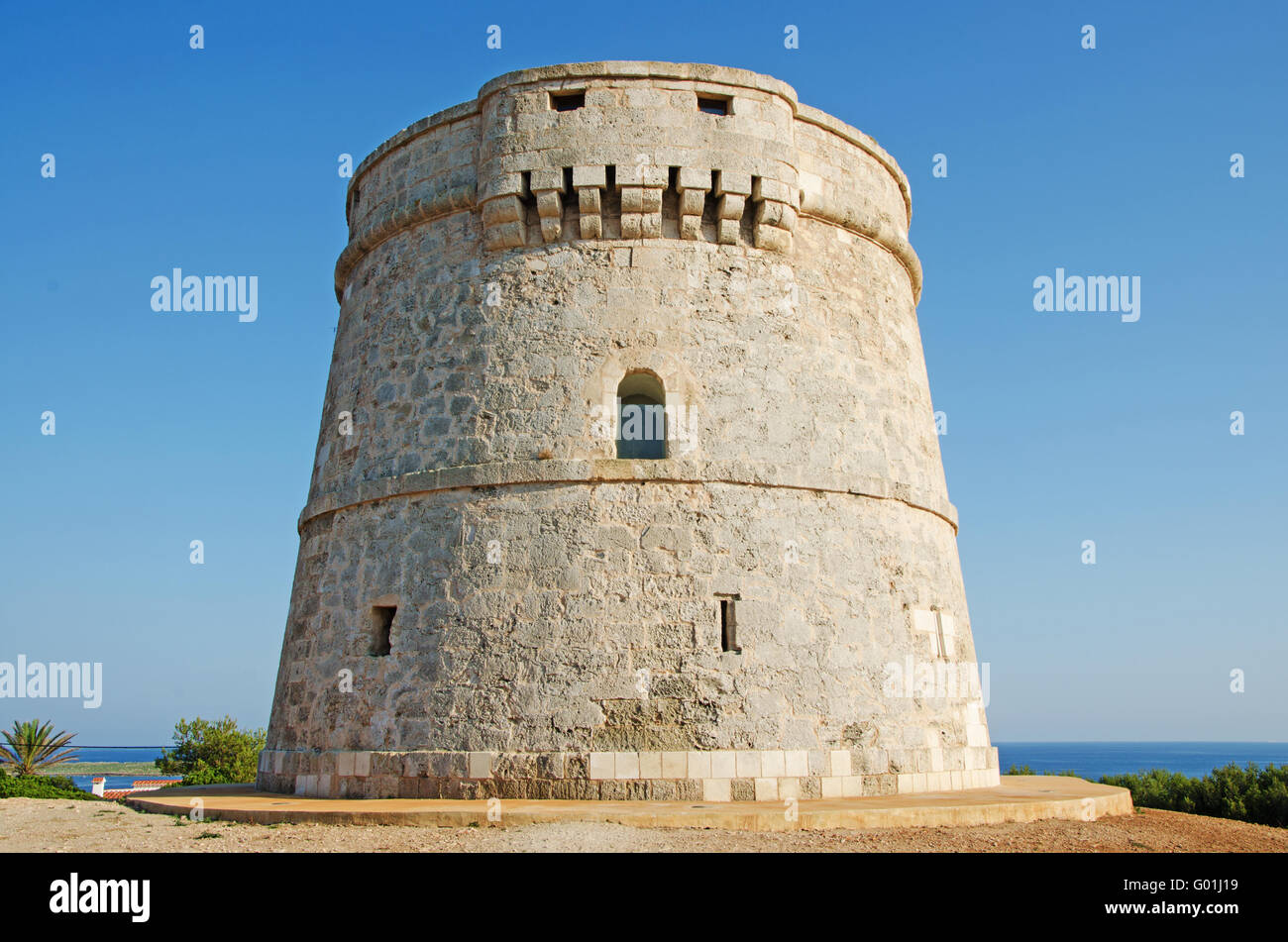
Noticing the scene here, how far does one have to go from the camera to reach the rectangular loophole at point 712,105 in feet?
32.5

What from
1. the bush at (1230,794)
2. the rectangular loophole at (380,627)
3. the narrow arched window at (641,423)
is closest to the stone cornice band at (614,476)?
the narrow arched window at (641,423)

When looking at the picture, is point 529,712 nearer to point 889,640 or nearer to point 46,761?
point 889,640

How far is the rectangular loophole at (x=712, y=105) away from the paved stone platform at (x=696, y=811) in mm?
6498

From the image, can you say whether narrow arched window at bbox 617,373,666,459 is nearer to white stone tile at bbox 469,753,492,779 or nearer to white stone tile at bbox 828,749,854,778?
white stone tile at bbox 469,753,492,779

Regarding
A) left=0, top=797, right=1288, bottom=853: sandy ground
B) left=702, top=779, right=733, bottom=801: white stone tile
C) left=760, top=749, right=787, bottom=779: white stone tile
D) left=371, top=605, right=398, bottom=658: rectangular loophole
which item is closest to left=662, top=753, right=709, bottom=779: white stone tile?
left=702, top=779, right=733, bottom=801: white stone tile

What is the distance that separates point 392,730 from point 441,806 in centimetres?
143

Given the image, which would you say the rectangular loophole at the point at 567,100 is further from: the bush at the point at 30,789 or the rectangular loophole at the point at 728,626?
the bush at the point at 30,789

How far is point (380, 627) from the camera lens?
9.52 metres

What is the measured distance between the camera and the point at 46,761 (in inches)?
820

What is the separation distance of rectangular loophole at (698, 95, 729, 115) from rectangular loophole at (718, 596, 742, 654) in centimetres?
477

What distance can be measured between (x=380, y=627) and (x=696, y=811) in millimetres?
3745

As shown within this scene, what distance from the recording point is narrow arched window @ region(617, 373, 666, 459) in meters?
9.57

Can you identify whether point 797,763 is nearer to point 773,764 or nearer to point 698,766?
point 773,764
